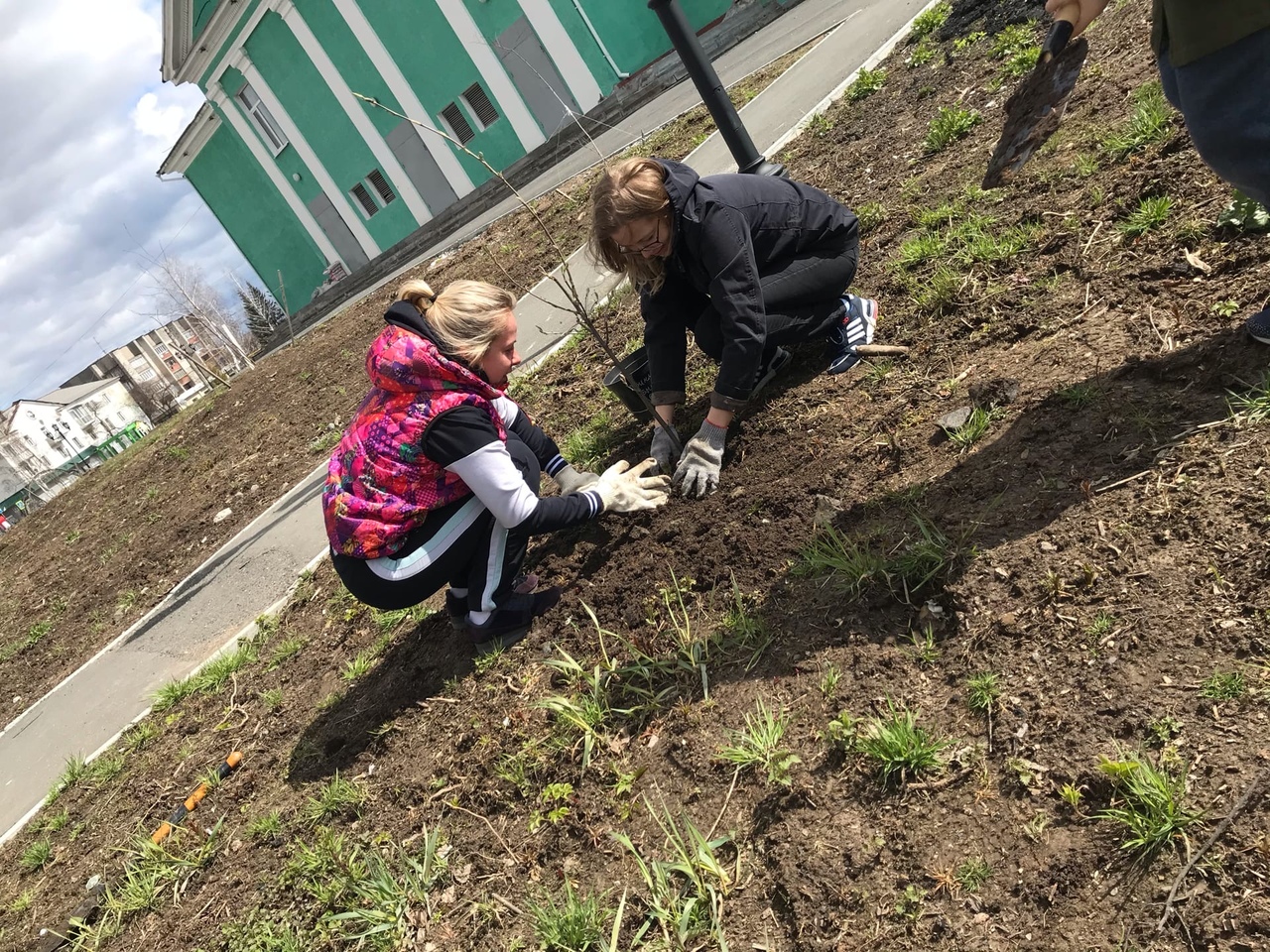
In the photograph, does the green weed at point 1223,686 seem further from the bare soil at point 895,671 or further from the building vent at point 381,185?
the building vent at point 381,185

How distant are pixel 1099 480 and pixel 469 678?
2.37 m

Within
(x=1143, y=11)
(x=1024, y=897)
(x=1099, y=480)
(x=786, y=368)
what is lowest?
(x=1024, y=897)

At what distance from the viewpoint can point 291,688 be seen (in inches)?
155

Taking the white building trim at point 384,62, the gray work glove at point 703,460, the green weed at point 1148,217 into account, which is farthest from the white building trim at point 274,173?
the green weed at point 1148,217

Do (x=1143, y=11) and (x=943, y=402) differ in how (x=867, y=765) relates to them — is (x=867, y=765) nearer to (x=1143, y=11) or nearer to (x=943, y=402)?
(x=943, y=402)

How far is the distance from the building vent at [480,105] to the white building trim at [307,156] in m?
6.84

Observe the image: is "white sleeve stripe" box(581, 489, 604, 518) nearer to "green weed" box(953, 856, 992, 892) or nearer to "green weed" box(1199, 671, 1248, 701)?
"green weed" box(953, 856, 992, 892)

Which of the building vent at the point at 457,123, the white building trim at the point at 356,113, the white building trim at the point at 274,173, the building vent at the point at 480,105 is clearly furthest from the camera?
the white building trim at the point at 274,173

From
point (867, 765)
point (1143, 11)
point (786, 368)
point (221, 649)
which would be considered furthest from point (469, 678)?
point (1143, 11)

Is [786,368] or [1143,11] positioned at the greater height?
[1143,11]

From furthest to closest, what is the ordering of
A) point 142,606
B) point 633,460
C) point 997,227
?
point 142,606 < point 633,460 < point 997,227

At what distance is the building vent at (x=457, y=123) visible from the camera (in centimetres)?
1998

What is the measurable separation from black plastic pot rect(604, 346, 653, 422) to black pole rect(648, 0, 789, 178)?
1579mm

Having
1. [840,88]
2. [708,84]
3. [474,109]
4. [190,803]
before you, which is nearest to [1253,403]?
[708,84]
